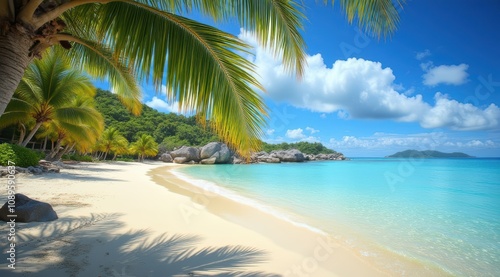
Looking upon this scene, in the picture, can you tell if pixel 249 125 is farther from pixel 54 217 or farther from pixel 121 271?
pixel 54 217

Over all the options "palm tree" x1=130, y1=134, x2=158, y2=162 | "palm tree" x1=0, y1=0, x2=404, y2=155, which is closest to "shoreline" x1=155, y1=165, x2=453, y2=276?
"palm tree" x1=0, y1=0, x2=404, y2=155

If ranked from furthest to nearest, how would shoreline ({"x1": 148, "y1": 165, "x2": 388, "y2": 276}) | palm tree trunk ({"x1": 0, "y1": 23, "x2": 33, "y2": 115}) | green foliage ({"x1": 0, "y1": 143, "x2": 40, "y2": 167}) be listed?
1. green foliage ({"x1": 0, "y1": 143, "x2": 40, "y2": 167})
2. shoreline ({"x1": 148, "y1": 165, "x2": 388, "y2": 276})
3. palm tree trunk ({"x1": 0, "y1": 23, "x2": 33, "y2": 115})

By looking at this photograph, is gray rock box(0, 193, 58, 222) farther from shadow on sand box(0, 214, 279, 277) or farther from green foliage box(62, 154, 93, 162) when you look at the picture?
green foliage box(62, 154, 93, 162)

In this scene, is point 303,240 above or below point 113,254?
below

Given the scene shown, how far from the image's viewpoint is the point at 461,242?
5715mm

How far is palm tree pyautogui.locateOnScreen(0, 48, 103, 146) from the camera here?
10.5 meters

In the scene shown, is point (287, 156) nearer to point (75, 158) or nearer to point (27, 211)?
point (75, 158)

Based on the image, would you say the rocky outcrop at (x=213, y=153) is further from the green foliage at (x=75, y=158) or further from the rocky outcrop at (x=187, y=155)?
the green foliage at (x=75, y=158)

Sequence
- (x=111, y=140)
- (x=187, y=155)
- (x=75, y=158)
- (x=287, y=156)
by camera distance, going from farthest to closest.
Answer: (x=287, y=156) < (x=187, y=155) < (x=111, y=140) < (x=75, y=158)

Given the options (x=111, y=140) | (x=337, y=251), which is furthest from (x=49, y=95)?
(x=111, y=140)

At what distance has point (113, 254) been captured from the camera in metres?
3.00

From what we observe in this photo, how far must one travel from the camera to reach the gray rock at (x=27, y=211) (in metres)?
3.64

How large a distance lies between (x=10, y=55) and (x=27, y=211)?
3.07m

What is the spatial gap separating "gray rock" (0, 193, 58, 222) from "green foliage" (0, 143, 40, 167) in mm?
7967
